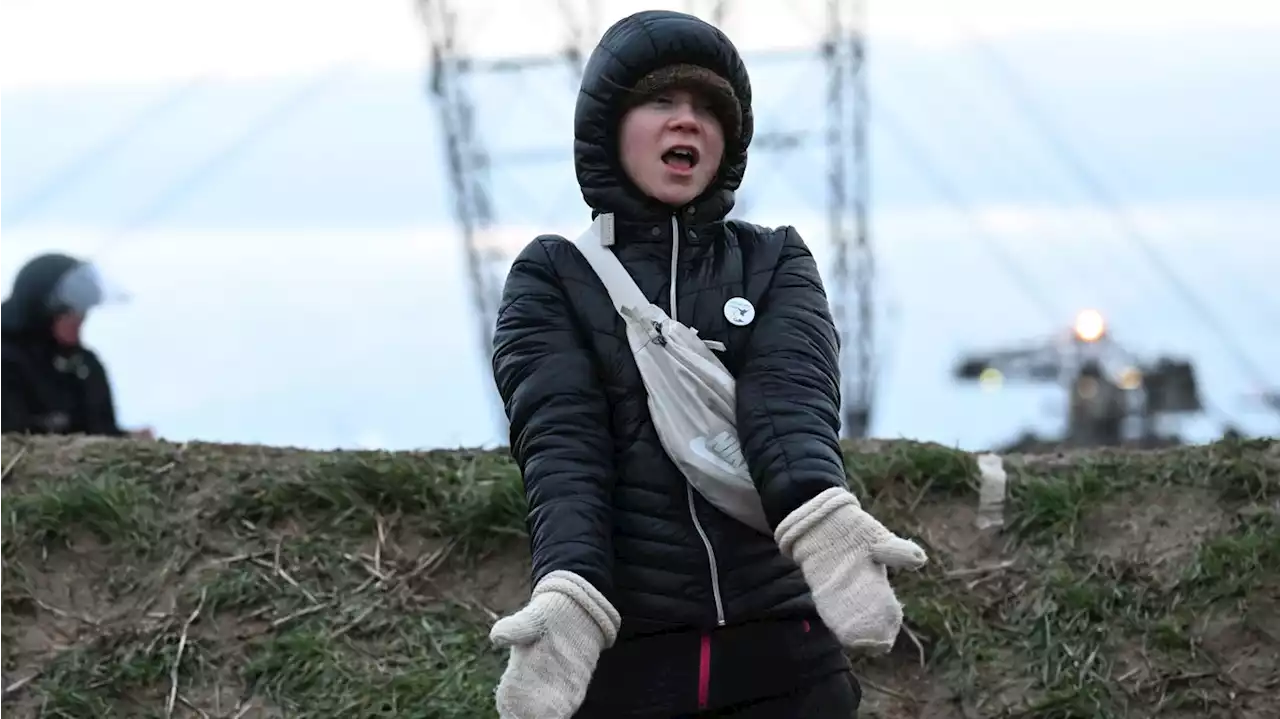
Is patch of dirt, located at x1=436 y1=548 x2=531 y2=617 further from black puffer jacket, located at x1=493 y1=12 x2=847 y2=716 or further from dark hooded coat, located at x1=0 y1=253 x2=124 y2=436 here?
dark hooded coat, located at x1=0 y1=253 x2=124 y2=436

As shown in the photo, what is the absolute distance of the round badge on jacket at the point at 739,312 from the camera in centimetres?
271

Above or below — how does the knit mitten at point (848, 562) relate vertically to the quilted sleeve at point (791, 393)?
below

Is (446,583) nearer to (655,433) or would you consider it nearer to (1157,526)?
(655,433)

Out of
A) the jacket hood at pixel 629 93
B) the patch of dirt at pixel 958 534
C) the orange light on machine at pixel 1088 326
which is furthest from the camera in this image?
the orange light on machine at pixel 1088 326

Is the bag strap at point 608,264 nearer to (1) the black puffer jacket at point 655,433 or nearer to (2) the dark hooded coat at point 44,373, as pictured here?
(1) the black puffer jacket at point 655,433

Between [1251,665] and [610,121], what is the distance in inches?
98.9

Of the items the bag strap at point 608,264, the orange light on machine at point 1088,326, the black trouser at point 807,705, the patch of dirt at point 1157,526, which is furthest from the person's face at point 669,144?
the orange light on machine at point 1088,326

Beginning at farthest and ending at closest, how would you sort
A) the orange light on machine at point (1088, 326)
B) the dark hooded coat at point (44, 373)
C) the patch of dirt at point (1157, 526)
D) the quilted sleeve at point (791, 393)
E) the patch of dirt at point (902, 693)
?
the orange light on machine at point (1088, 326), the dark hooded coat at point (44, 373), the patch of dirt at point (1157, 526), the patch of dirt at point (902, 693), the quilted sleeve at point (791, 393)

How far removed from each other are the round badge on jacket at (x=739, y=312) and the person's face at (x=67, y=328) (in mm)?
4091

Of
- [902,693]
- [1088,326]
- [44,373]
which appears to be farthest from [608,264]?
[1088,326]

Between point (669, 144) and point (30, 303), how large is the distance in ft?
13.6

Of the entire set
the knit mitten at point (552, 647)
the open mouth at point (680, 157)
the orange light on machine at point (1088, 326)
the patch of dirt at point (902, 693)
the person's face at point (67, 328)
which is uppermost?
the open mouth at point (680, 157)

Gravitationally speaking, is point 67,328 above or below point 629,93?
below

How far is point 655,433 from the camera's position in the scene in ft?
8.70
